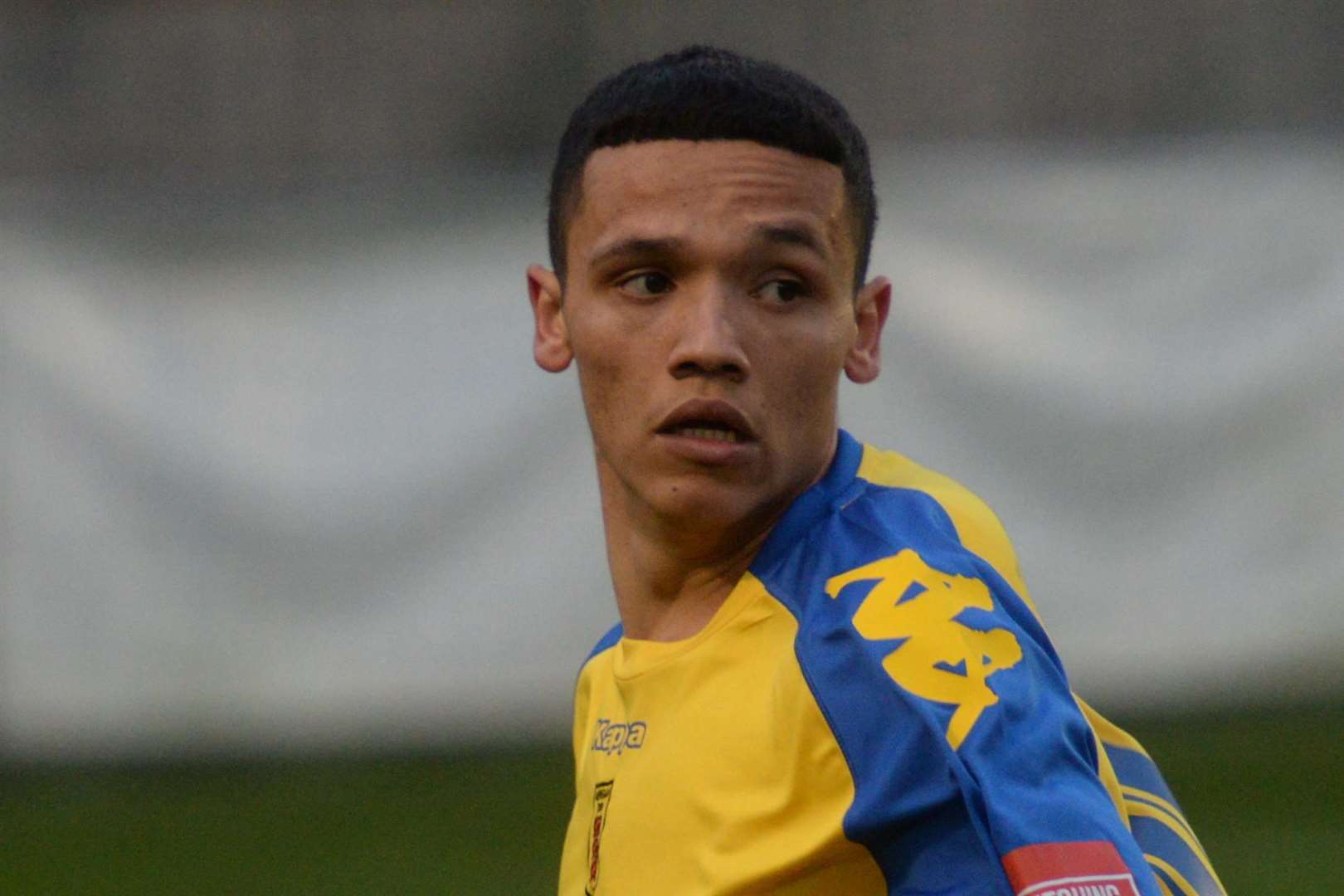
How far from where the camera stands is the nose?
2596 millimetres

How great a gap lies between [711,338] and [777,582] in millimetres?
322

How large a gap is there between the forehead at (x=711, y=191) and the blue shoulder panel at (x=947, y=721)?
50cm

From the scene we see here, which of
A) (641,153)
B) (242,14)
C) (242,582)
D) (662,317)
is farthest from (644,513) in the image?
(242,14)

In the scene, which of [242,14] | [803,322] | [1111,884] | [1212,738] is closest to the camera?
[1111,884]

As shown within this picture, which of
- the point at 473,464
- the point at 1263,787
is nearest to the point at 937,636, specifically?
the point at 1263,787

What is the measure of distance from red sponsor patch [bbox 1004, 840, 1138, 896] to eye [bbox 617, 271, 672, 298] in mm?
942

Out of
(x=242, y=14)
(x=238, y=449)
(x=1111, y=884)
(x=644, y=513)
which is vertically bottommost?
(x=1111, y=884)

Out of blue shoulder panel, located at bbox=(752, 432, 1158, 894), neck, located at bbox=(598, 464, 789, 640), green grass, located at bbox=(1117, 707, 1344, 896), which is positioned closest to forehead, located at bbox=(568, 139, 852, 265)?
neck, located at bbox=(598, 464, 789, 640)

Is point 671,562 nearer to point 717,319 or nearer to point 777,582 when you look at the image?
point 777,582

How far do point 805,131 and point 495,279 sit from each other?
5.72 meters

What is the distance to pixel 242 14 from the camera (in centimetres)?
920

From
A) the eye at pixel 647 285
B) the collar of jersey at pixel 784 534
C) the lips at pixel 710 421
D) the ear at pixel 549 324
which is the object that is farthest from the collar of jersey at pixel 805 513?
the ear at pixel 549 324

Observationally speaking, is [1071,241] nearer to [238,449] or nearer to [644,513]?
[238,449]

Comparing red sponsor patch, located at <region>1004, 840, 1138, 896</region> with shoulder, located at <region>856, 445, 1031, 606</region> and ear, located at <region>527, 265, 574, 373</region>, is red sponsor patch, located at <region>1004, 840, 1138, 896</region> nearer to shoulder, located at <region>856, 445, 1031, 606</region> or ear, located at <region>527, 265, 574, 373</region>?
shoulder, located at <region>856, 445, 1031, 606</region>
